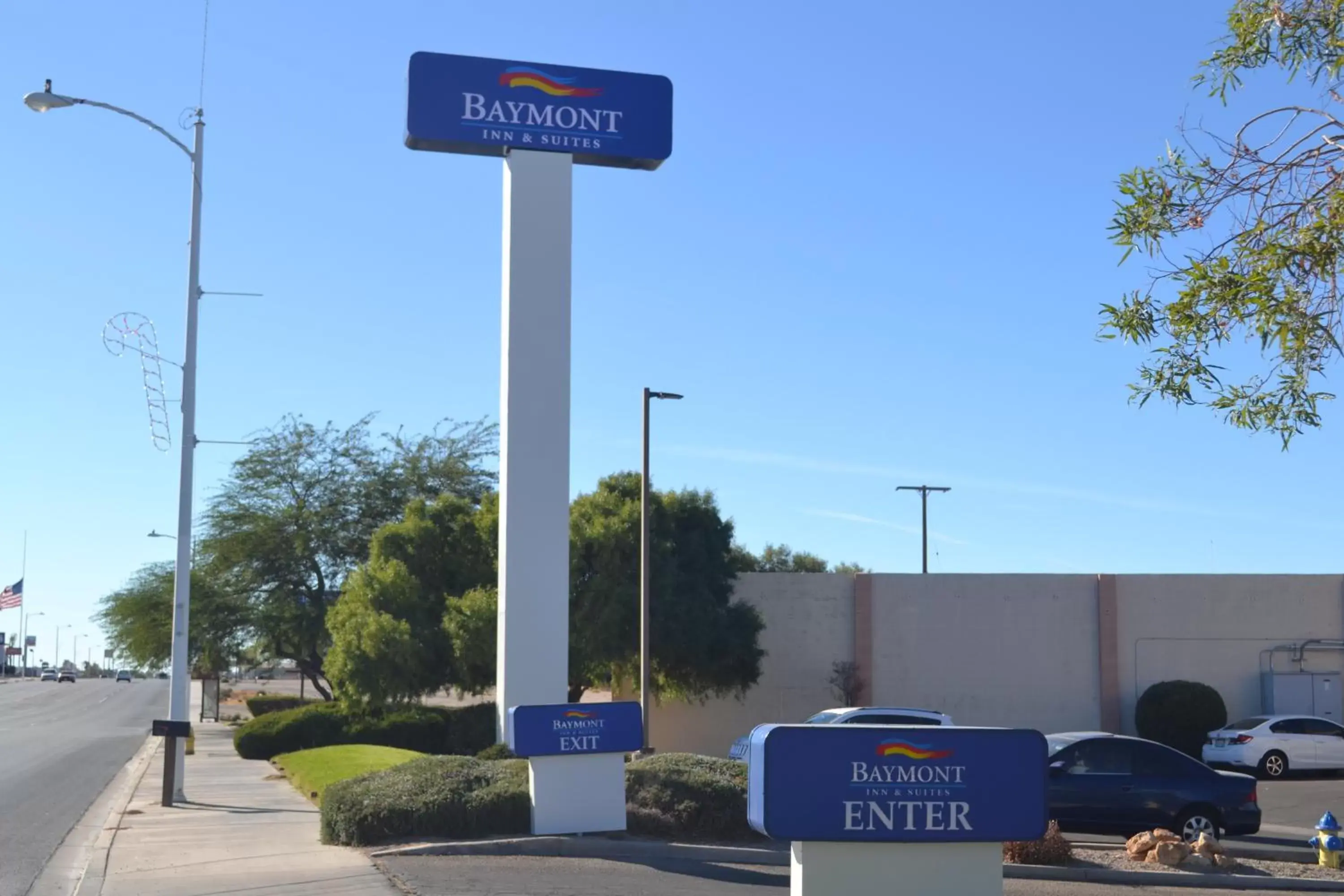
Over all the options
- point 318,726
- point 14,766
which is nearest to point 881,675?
point 318,726

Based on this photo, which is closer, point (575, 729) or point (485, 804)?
point (485, 804)

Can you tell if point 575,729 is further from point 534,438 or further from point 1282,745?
point 1282,745

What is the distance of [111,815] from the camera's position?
19844mm

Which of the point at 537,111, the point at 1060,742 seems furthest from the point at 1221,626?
the point at 537,111

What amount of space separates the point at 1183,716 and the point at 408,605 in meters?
19.2

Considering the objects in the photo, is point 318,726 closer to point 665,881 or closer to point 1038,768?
point 665,881

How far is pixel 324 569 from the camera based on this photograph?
4288 cm

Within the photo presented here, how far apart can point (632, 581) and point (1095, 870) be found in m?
19.8

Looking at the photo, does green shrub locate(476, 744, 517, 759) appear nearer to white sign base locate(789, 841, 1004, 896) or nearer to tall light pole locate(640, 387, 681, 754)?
tall light pole locate(640, 387, 681, 754)

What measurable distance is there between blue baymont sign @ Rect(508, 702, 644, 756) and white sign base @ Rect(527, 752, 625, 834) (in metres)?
0.10

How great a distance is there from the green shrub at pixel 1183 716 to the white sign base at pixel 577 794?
75.1 ft

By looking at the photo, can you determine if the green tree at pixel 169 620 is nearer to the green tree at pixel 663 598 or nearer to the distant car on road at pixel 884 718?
the green tree at pixel 663 598

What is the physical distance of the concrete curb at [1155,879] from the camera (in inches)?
565

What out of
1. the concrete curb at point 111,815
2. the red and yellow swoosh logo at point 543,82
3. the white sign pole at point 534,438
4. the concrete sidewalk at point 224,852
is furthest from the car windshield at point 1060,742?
the concrete curb at point 111,815
